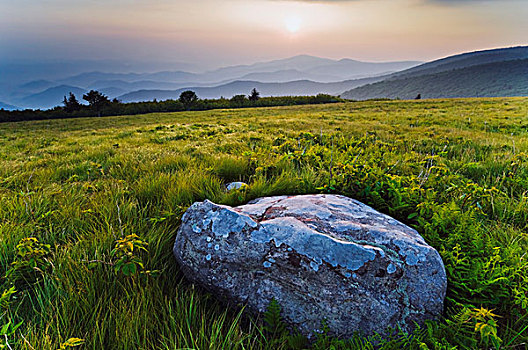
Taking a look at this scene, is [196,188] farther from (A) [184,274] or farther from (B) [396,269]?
(B) [396,269]

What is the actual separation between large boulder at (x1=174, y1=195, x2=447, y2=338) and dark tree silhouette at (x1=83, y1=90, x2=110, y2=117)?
5498cm

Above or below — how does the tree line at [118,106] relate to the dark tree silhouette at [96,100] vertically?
below

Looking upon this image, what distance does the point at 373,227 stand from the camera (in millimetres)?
2152

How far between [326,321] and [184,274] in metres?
1.14

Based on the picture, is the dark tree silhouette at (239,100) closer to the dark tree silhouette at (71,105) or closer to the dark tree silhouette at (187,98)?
the dark tree silhouette at (187,98)

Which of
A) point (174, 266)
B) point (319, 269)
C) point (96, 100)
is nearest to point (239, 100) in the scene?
point (96, 100)

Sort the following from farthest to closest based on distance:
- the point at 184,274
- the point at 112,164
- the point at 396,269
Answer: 1. the point at 112,164
2. the point at 184,274
3. the point at 396,269

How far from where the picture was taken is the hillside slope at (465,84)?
140 m

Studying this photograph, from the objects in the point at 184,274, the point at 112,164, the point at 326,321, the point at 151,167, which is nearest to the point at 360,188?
the point at 326,321

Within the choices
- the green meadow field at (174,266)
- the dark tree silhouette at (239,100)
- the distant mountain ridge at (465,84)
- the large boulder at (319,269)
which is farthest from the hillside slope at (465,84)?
the large boulder at (319,269)

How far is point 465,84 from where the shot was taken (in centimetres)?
15412

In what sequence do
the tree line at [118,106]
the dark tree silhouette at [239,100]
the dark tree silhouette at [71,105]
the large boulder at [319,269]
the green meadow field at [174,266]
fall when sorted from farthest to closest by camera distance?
the dark tree silhouette at [239,100] → the dark tree silhouette at [71,105] → the tree line at [118,106] → the large boulder at [319,269] → the green meadow field at [174,266]

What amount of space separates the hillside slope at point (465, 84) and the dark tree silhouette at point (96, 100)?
157021 mm

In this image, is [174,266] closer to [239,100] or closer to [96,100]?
[239,100]
